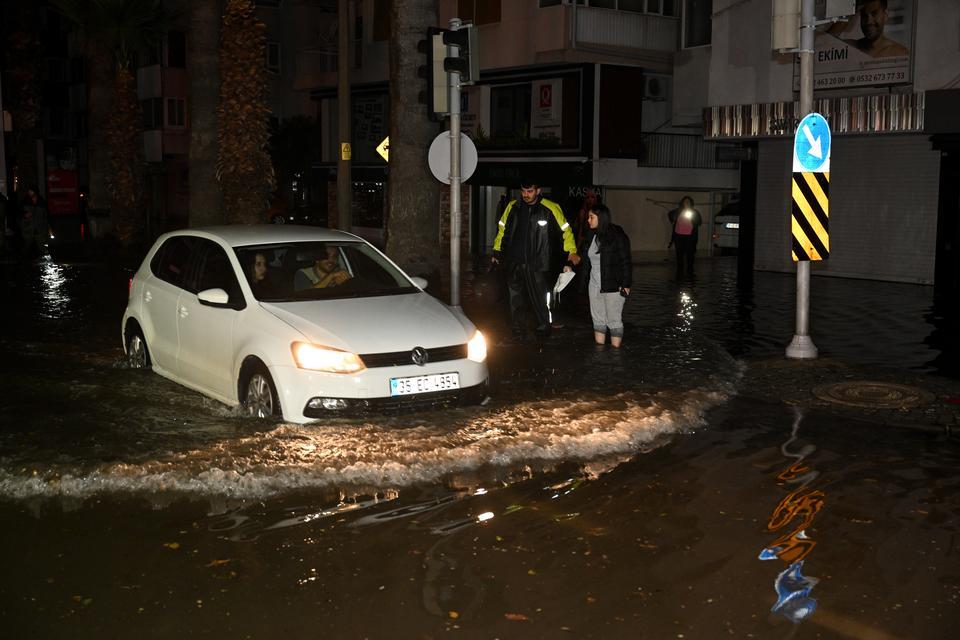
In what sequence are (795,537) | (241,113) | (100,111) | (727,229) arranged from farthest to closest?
(100,111), (727,229), (241,113), (795,537)

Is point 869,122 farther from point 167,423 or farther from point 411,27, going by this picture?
point 167,423

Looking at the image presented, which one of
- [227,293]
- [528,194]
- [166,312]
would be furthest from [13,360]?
[528,194]

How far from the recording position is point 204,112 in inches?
920

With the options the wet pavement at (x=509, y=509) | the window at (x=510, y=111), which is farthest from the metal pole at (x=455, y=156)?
the window at (x=510, y=111)

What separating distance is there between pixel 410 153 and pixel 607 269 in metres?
4.86

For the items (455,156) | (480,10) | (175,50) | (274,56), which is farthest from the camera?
(175,50)

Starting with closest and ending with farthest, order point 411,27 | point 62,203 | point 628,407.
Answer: point 628,407
point 411,27
point 62,203

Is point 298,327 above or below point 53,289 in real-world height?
above

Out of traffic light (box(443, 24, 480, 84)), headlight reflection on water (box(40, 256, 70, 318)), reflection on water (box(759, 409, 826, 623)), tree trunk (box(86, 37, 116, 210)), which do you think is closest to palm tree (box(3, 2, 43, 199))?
tree trunk (box(86, 37, 116, 210))

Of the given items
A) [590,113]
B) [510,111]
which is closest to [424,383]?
[590,113]

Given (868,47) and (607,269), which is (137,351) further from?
(868,47)

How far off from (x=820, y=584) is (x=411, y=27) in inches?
481

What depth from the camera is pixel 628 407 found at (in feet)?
30.8

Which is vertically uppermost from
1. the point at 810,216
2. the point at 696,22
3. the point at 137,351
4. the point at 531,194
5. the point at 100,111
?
the point at 696,22
